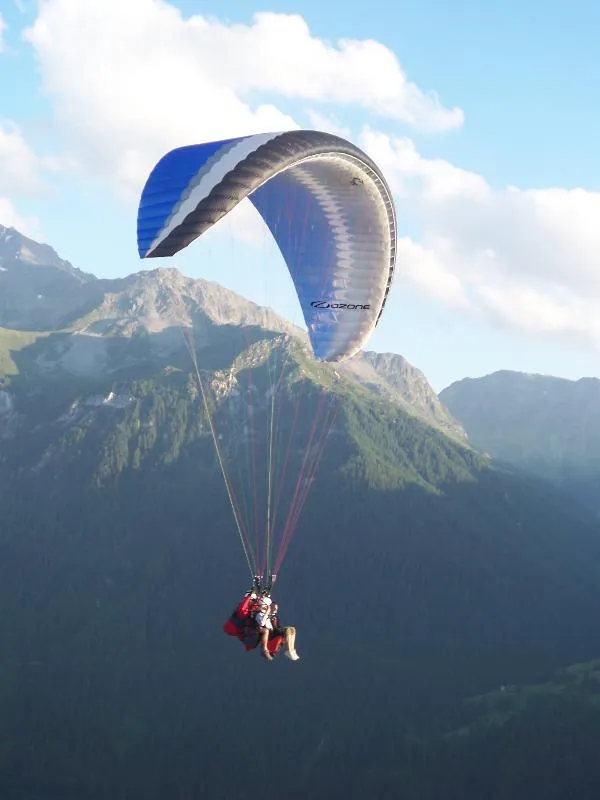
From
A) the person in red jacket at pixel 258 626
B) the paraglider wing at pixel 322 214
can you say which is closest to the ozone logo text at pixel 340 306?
the paraglider wing at pixel 322 214

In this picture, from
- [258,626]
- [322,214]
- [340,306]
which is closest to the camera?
[258,626]

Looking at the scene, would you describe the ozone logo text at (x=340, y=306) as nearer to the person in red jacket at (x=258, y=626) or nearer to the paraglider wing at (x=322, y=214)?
the paraglider wing at (x=322, y=214)

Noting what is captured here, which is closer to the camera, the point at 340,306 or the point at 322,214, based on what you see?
the point at 322,214

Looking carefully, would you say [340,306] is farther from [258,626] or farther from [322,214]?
[258,626]

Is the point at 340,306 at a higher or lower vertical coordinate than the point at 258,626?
higher

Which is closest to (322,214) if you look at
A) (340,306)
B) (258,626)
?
(340,306)

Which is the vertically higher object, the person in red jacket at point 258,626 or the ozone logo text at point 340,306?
the ozone logo text at point 340,306

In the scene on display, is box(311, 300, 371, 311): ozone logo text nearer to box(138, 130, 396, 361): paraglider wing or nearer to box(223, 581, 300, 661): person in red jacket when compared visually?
box(138, 130, 396, 361): paraglider wing

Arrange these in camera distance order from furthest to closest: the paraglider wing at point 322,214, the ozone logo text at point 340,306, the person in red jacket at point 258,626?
1. the ozone logo text at point 340,306
2. the person in red jacket at point 258,626
3. the paraglider wing at point 322,214

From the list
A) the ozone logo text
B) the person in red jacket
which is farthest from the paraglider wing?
the person in red jacket

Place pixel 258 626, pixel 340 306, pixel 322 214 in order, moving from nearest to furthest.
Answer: pixel 258 626
pixel 322 214
pixel 340 306
